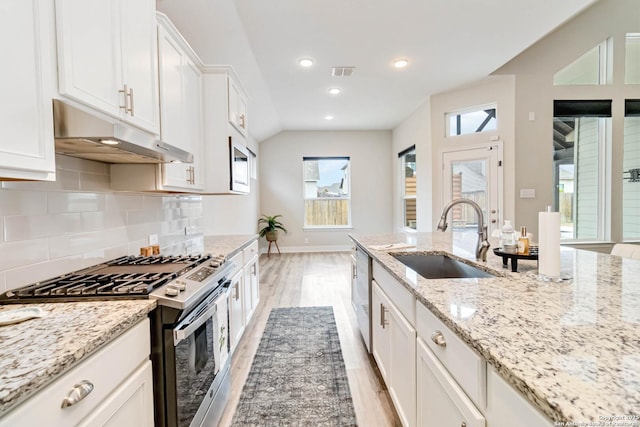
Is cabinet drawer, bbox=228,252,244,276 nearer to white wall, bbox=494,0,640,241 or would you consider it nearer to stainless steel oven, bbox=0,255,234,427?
stainless steel oven, bbox=0,255,234,427

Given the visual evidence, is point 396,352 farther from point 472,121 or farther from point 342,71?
point 472,121

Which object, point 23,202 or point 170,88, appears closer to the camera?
point 23,202

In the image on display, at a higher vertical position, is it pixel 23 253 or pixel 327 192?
pixel 327 192

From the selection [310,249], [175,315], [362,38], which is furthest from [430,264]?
[310,249]

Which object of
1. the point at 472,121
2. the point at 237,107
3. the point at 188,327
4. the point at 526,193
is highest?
the point at 472,121

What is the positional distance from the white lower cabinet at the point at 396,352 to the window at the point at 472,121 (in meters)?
3.79

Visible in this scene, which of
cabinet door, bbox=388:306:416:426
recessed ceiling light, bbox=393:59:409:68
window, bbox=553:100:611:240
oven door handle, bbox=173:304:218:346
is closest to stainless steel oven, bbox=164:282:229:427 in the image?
oven door handle, bbox=173:304:218:346

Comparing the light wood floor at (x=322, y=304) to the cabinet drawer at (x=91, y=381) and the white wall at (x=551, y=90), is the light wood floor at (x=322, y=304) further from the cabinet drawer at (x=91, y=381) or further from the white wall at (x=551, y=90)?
the white wall at (x=551, y=90)

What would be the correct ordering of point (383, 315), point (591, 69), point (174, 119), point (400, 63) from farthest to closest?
point (591, 69) → point (400, 63) → point (174, 119) → point (383, 315)

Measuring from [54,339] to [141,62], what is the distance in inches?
52.9

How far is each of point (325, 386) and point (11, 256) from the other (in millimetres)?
1811

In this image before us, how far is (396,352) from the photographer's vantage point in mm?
1540

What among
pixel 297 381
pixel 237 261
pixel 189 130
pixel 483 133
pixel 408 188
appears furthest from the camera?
pixel 408 188

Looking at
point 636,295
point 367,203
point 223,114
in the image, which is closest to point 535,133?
point 367,203
